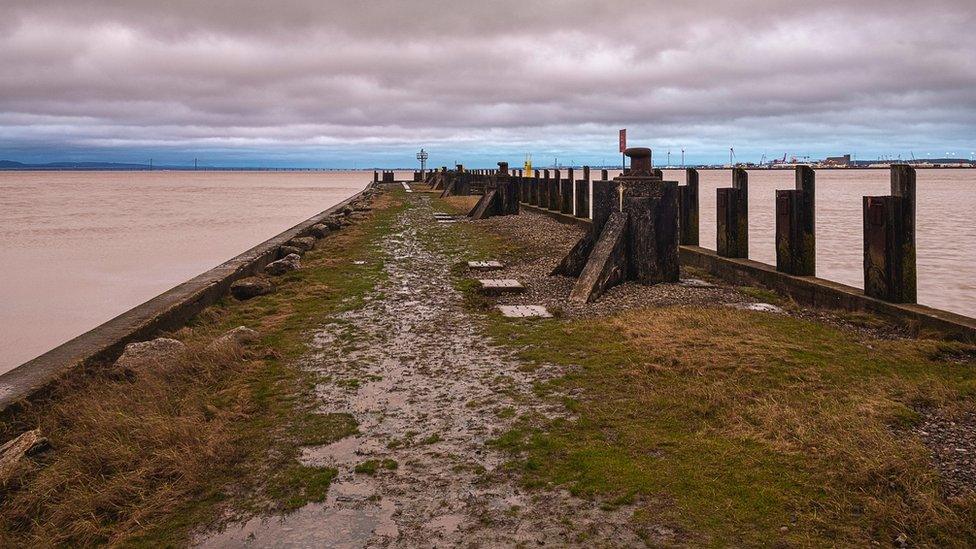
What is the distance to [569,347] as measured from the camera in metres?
6.52

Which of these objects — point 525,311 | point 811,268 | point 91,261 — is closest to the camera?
point 525,311

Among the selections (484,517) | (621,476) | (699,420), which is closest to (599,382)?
(699,420)

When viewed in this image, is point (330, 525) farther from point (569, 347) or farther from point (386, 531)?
point (569, 347)

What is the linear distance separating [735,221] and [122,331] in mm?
8203

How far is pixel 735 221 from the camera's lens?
1112cm

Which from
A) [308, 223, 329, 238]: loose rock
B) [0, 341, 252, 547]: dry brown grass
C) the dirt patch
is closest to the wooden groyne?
the dirt patch

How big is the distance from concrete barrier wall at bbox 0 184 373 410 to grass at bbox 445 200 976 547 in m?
3.41

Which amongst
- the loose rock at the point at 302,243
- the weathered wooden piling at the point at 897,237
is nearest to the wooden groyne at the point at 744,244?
the weathered wooden piling at the point at 897,237

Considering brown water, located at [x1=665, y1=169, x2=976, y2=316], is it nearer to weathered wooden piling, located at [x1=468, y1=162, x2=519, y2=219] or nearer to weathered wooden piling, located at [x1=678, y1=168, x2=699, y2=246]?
weathered wooden piling, located at [x1=678, y1=168, x2=699, y2=246]

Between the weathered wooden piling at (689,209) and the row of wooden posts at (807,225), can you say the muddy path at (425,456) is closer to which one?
the row of wooden posts at (807,225)

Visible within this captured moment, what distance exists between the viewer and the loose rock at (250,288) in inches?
399

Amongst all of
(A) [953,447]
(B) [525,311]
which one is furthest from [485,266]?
(A) [953,447]

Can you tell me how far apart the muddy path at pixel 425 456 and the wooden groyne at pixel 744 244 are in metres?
2.93

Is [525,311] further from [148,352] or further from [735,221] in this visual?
[735,221]
